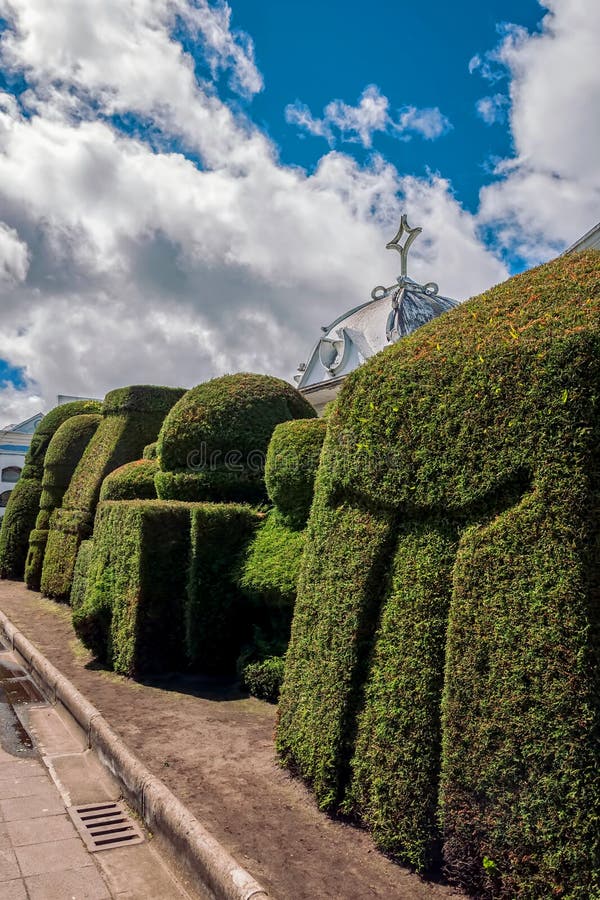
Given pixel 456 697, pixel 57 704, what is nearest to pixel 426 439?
pixel 456 697

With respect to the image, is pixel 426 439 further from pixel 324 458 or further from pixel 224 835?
pixel 224 835

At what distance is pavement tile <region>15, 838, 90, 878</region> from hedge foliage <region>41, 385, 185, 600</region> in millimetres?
7938

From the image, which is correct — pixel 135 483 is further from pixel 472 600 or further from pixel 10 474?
pixel 10 474

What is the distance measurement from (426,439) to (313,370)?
20675 mm

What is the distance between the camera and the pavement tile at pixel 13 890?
143 inches

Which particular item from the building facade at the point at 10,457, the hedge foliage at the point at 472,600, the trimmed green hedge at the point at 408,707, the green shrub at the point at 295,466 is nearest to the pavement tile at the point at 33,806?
the hedge foliage at the point at 472,600

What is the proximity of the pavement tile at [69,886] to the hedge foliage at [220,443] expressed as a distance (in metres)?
5.16

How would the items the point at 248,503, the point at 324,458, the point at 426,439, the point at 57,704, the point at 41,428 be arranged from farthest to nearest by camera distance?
the point at 41,428, the point at 248,503, the point at 57,704, the point at 324,458, the point at 426,439

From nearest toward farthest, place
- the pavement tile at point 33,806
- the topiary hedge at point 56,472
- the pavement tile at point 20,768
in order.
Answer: the pavement tile at point 33,806 → the pavement tile at point 20,768 → the topiary hedge at point 56,472

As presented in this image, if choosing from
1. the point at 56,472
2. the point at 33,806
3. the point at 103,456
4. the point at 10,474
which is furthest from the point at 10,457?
the point at 33,806

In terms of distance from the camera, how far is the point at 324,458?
5.04 metres

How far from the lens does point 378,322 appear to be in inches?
891

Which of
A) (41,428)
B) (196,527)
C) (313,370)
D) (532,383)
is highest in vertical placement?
(313,370)

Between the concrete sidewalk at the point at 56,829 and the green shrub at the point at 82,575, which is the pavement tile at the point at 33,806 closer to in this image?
the concrete sidewalk at the point at 56,829
